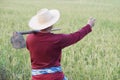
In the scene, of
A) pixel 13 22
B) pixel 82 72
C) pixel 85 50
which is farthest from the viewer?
pixel 13 22

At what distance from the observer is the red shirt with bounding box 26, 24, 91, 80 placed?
4.05m

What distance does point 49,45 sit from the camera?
13.4ft

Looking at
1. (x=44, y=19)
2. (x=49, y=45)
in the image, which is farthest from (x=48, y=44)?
(x=44, y=19)

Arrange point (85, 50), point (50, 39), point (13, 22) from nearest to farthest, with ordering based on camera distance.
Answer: point (50, 39) < point (85, 50) < point (13, 22)

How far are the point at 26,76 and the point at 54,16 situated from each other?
182cm

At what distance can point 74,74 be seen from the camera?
560 centimetres

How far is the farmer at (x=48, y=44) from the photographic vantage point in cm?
405

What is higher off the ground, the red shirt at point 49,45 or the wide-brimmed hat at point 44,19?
the wide-brimmed hat at point 44,19

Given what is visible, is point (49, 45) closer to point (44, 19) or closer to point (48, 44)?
point (48, 44)

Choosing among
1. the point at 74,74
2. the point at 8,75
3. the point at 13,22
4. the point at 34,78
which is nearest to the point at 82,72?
the point at 74,74

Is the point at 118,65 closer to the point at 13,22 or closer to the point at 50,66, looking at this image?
the point at 50,66

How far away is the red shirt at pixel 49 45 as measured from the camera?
4.05 m

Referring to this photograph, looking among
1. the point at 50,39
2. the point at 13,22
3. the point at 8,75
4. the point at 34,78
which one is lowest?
the point at 13,22

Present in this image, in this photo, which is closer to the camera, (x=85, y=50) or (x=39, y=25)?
(x=39, y=25)
